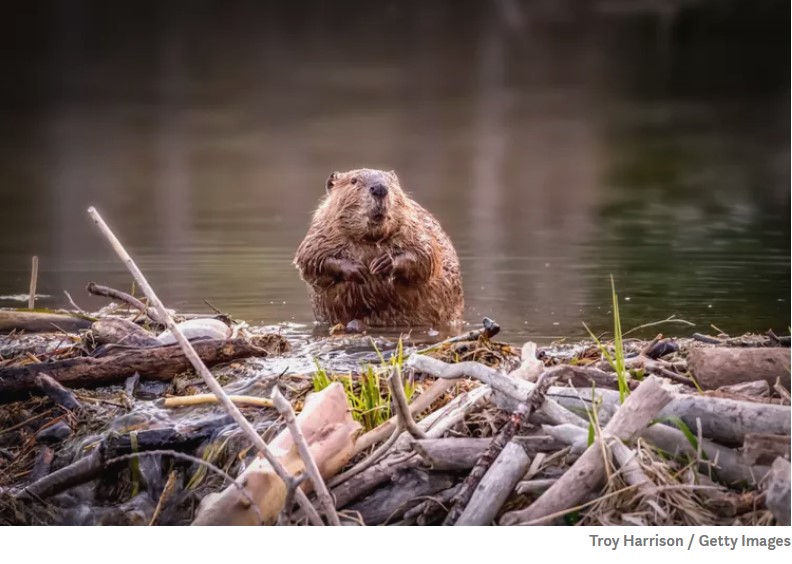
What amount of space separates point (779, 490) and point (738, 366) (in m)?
0.49

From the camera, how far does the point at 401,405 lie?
91.2 inches

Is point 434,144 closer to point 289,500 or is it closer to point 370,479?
point 370,479

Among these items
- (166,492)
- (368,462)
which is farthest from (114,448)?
(368,462)

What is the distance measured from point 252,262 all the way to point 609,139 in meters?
5.92

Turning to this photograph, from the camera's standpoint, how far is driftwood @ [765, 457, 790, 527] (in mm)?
2125

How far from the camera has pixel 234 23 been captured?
9961 millimetres

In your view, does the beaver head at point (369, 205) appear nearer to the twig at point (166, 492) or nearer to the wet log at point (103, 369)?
the wet log at point (103, 369)

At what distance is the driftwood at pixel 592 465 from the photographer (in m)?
2.25

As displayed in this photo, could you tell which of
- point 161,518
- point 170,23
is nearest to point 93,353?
point 161,518

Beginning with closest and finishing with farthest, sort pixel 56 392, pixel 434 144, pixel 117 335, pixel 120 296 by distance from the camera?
pixel 56 392 → pixel 117 335 → pixel 120 296 → pixel 434 144

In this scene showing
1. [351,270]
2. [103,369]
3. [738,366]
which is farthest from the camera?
[351,270]

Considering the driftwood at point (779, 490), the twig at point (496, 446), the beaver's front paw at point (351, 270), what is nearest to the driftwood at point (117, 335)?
the twig at point (496, 446)

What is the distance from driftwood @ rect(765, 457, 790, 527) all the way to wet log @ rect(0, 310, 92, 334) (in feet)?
7.80

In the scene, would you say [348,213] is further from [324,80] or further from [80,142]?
[324,80]
